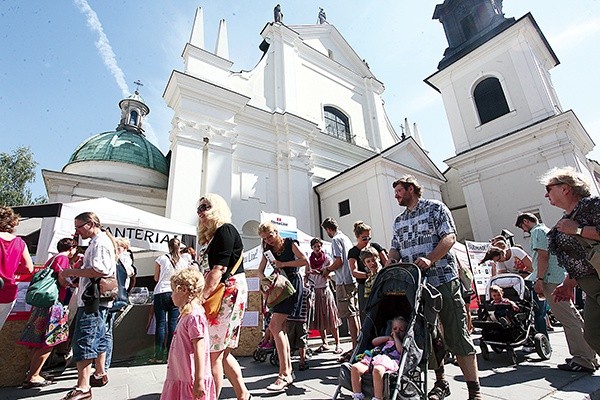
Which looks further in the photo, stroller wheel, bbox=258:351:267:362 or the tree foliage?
the tree foliage

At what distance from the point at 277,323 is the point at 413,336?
4.91ft

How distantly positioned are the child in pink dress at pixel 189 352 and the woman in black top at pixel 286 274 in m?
1.06

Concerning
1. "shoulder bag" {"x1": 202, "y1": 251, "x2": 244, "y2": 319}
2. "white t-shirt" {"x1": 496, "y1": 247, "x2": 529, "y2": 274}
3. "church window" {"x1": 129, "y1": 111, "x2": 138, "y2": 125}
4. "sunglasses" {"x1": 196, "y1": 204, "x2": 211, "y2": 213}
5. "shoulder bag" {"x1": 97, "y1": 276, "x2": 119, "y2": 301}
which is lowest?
"shoulder bag" {"x1": 202, "y1": 251, "x2": 244, "y2": 319}

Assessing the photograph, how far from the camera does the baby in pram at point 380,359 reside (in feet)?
7.13

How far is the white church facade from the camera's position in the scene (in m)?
13.0

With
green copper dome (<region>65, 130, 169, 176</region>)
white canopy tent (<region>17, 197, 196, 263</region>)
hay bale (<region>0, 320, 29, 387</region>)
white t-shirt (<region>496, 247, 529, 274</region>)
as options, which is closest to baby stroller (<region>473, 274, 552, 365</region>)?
white t-shirt (<region>496, 247, 529, 274</region>)

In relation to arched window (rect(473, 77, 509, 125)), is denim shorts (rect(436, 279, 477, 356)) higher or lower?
lower

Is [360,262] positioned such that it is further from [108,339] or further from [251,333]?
[108,339]

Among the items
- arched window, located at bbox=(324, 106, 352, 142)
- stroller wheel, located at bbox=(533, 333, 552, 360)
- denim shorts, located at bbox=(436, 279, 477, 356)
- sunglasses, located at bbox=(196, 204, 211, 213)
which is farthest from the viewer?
arched window, located at bbox=(324, 106, 352, 142)

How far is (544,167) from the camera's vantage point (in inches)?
549

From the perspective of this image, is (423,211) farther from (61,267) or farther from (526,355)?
(61,267)

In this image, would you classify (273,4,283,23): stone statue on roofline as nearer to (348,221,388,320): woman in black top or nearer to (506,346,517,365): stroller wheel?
(348,221,388,320): woman in black top

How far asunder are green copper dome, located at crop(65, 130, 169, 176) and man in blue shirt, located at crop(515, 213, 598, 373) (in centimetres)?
1661

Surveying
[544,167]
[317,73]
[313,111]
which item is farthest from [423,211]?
[317,73]
